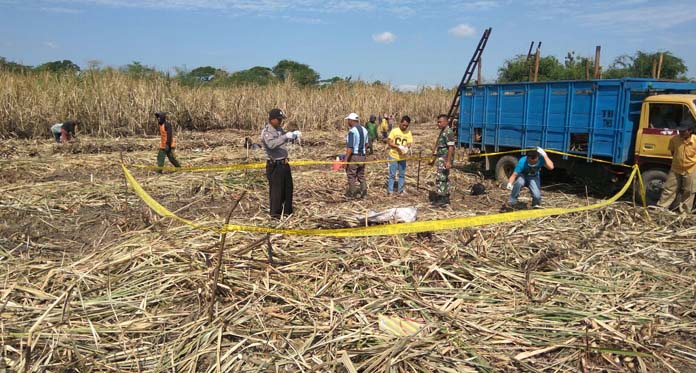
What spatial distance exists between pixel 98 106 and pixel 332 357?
15575 millimetres

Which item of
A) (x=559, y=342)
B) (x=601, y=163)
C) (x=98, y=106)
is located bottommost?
(x=559, y=342)

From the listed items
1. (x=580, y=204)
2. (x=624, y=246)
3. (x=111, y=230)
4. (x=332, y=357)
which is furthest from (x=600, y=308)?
(x=111, y=230)

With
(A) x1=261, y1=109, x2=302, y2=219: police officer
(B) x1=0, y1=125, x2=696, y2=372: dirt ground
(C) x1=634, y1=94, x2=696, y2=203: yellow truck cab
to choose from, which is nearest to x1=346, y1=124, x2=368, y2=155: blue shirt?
(A) x1=261, y1=109, x2=302, y2=219: police officer

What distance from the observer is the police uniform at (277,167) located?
6.46m

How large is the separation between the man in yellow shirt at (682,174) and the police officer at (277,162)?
19.4ft

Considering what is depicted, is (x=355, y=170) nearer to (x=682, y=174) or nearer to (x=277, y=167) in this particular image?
(x=277, y=167)

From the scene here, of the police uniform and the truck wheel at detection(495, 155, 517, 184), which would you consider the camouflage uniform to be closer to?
the truck wheel at detection(495, 155, 517, 184)

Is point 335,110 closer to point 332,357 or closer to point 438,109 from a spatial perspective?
point 438,109

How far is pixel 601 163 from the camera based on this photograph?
8.76m

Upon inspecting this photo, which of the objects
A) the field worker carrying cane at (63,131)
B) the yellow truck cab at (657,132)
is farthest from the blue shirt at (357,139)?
the field worker carrying cane at (63,131)

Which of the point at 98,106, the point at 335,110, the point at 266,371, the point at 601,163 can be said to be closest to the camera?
the point at 266,371

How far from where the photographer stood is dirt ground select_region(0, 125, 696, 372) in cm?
337

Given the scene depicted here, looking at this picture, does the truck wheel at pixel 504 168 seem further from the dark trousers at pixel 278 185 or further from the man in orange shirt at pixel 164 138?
the man in orange shirt at pixel 164 138

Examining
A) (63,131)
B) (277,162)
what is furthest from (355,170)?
(63,131)
